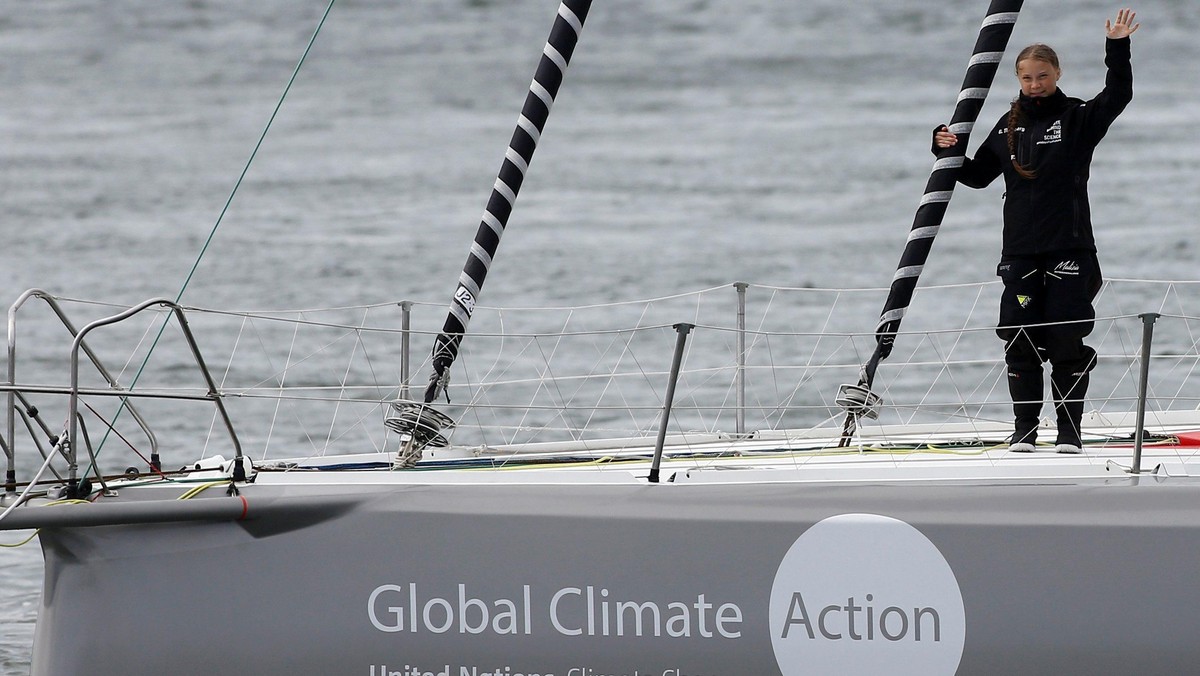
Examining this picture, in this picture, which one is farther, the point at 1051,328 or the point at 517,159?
the point at 517,159

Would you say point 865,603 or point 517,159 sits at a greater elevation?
point 517,159

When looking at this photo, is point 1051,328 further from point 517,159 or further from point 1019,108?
point 517,159

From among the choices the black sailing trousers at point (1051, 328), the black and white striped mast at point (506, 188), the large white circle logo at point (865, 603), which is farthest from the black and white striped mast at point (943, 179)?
the black and white striped mast at point (506, 188)

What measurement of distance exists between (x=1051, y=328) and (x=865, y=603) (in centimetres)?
114

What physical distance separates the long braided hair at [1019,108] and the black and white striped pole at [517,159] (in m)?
1.58

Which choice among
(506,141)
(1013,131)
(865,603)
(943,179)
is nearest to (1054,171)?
(1013,131)

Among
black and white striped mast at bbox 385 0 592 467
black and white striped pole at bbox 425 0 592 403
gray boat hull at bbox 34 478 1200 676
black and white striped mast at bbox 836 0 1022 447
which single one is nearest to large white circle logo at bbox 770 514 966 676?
gray boat hull at bbox 34 478 1200 676

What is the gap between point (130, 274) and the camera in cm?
1443

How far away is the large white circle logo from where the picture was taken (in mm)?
3656

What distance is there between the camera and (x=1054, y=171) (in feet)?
14.3

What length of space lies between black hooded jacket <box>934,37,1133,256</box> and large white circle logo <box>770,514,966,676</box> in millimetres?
1136

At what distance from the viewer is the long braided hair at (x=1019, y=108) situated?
14.3 ft

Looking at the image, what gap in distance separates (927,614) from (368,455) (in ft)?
7.07

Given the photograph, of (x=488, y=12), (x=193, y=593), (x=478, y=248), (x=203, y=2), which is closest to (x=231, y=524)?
(x=193, y=593)
